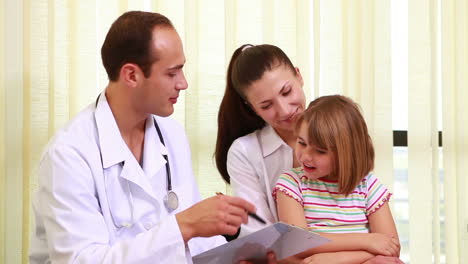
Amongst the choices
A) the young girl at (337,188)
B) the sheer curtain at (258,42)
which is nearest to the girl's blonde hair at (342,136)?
the young girl at (337,188)

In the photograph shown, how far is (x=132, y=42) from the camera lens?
192 centimetres

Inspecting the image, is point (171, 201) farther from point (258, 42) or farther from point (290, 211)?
point (258, 42)

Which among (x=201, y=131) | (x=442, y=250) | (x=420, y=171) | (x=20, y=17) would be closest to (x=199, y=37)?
(x=201, y=131)

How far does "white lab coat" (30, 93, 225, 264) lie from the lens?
5.66 feet

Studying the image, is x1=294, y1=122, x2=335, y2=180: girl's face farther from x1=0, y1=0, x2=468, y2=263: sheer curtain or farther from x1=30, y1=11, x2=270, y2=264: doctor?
x1=0, y1=0, x2=468, y2=263: sheer curtain

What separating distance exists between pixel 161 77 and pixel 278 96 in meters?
0.38

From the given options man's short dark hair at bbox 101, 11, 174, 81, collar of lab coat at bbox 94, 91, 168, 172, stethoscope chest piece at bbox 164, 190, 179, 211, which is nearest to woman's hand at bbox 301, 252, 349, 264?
stethoscope chest piece at bbox 164, 190, 179, 211

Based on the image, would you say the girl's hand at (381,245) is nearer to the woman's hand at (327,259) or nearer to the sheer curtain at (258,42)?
the woman's hand at (327,259)

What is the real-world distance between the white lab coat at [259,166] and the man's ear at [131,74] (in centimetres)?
46

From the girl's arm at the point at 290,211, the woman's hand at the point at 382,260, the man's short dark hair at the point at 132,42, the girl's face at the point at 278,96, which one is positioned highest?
the man's short dark hair at the point at 132,42

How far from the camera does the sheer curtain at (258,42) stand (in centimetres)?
262

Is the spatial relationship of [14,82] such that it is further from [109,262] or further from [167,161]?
[109,262]

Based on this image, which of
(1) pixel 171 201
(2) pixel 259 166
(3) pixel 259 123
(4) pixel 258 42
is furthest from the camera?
(4) pixel 258 42

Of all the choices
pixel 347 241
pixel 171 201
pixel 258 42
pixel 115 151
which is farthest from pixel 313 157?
pixel 258 42
